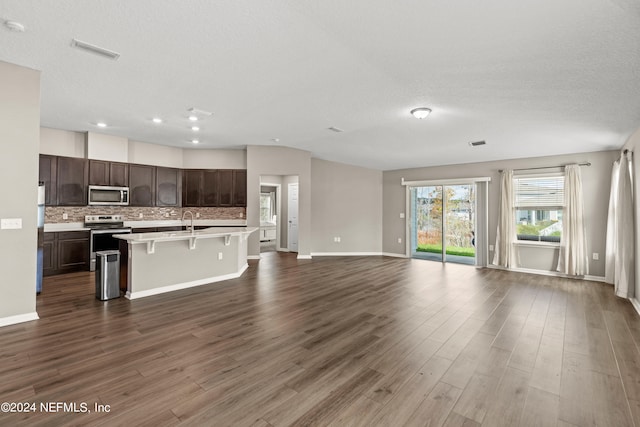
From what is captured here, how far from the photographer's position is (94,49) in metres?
2.78

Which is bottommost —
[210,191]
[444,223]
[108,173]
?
[444,223]

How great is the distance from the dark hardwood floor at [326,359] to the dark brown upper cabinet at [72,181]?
221 cm

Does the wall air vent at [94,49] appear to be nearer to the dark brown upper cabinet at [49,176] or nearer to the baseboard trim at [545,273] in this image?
the dark brown upper cabinet at [49,176]

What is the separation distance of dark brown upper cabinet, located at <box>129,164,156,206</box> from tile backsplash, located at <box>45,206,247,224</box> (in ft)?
0.83

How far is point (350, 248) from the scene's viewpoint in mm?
8531

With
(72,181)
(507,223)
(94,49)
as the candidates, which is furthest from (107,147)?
(507,223)

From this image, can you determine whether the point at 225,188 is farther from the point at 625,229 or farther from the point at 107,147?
the point at 625,229

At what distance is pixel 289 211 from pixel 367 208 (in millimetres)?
2476

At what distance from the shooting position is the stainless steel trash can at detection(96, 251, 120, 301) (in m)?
4.01

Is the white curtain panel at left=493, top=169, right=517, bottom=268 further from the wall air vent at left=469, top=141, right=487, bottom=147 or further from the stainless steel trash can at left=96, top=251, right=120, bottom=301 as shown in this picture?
the stainless steel trash can at left=96, top=251, right=120, bottom=301

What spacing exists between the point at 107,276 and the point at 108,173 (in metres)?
3.14

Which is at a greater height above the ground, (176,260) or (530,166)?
(530,166)

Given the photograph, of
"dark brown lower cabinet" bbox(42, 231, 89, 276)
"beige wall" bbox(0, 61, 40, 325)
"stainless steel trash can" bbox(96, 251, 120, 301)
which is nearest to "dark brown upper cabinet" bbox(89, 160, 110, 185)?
"dark brown lower cabinet" bbox(42, 231, 89, 276)

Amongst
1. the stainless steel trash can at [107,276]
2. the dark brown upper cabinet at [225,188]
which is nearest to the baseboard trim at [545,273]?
the dark brown upper cabinet at [225,188]
